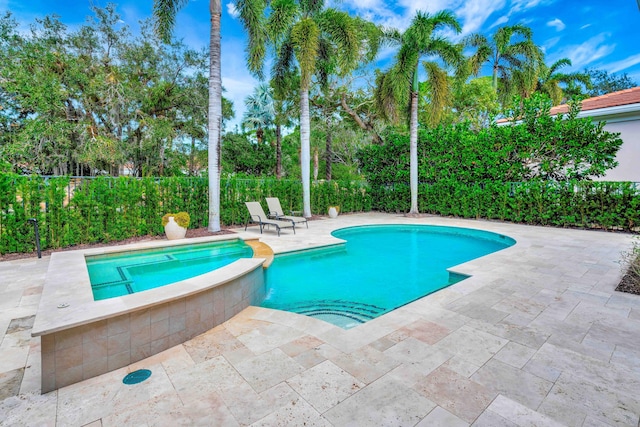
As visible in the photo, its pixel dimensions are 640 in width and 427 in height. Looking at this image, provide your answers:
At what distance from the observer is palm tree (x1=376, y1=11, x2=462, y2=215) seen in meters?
12.2

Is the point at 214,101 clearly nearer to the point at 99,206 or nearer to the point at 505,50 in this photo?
the point at 99,206

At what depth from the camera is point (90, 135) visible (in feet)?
47.5

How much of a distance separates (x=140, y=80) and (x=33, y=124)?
19.3 ft

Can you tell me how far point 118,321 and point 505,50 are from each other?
69.9 feet

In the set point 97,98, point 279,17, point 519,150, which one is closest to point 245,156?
point 97,98

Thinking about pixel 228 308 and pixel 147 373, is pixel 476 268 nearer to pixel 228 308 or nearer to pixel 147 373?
pixel 228 308

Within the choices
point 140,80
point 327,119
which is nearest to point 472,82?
point 327,119

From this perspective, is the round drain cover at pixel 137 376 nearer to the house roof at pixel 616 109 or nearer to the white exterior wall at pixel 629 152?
the house roof at pixel 616 109

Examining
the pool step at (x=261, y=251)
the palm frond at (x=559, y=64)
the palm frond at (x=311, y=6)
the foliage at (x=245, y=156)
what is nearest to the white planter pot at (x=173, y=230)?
the pool step at (x=261, y=251)

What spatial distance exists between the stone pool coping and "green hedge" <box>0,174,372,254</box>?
2962 millimetres

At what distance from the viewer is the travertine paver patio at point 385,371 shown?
194 cm

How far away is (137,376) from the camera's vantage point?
239cm

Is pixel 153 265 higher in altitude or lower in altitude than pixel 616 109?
lower

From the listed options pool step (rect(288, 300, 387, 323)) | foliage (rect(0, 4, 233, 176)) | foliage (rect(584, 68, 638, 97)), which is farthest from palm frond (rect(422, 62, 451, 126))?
foliage (rect(584, 68, 638, 97))
